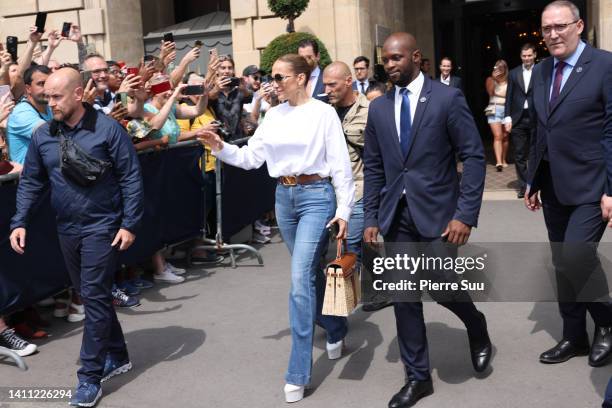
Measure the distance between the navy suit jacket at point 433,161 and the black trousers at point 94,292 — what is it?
1.70 meters

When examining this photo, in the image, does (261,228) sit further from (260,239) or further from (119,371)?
(119,371)

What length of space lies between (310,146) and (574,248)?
1.73m

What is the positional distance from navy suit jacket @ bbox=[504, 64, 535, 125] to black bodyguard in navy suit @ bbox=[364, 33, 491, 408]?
7.18 m

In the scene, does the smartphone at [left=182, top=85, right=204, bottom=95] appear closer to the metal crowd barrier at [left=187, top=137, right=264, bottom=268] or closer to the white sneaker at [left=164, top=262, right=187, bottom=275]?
the metal crowd barrier at [left=187, top=137, right=264, bottom=268]

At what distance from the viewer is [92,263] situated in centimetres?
484

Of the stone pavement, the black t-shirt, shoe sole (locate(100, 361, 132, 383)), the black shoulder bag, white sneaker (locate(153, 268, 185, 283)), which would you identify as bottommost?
the stone pavement

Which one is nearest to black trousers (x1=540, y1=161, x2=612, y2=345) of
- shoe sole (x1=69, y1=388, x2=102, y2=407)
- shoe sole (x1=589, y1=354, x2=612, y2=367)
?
shoe sole (x1=589, y1=354, x2=612, y2=367)

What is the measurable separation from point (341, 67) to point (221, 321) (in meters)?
2.22

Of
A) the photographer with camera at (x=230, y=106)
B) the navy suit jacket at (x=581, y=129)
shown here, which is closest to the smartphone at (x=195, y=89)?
the photographer with camera at (x=230, y=106)

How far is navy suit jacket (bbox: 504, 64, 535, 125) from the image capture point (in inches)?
446

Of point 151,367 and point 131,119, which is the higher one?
point 131,119

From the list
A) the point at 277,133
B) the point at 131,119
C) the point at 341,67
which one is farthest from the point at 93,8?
the point at 277,133

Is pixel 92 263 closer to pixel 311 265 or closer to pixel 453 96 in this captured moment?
pixel 311 265

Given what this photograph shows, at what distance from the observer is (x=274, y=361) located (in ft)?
17.8
